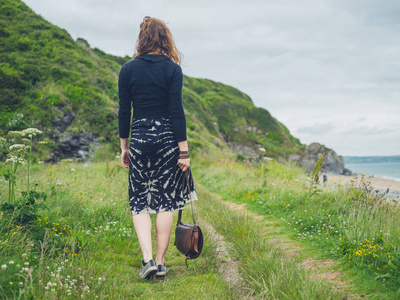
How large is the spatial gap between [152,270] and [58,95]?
554 inches

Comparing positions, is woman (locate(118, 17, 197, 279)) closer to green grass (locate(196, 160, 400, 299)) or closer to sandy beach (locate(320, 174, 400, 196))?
green grass (locate(196, 160, 400, 299))

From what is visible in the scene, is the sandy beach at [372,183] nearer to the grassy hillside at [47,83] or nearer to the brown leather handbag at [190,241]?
the brown leather handbag at [190,241]

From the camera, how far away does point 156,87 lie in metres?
3.48

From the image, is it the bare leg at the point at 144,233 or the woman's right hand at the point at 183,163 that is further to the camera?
the woman's right hand at the point at 183,163

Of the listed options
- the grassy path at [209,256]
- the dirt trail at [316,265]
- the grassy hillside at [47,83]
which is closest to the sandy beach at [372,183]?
the grassy path at [209,256]

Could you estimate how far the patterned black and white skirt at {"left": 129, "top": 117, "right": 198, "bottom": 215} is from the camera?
3.51 meters

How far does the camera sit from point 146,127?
138 inches

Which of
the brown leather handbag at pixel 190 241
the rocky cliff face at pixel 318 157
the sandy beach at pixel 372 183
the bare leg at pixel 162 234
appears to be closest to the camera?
the brown leather handbag at pixel 190 241

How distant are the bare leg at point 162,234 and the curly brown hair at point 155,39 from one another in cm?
189

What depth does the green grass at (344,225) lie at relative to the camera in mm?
3008

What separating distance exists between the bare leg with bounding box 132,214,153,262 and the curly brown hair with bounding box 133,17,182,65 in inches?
76.0

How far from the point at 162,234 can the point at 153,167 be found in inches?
30.5

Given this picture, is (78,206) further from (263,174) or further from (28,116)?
(28,116)

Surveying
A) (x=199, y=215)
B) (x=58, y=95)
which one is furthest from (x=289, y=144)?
(x=199, y=215)
